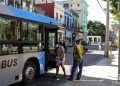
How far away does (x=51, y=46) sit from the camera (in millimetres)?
13961

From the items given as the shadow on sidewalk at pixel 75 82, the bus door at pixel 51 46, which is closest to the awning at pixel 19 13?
the bus door at pixel 51 46

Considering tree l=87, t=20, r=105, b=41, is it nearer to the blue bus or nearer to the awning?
the blue bus

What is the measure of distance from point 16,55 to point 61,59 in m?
2.98

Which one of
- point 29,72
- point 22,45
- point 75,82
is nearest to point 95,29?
point 75,82

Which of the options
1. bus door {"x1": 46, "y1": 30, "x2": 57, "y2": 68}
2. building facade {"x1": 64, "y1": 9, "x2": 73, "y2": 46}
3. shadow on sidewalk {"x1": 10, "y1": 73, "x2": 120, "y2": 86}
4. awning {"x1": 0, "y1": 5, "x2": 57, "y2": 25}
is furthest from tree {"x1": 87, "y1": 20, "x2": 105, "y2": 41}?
awning {"x1": 0, "y1": 5, "x2": 57, "y2": 25}

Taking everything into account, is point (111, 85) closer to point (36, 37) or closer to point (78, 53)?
point (78, 53)

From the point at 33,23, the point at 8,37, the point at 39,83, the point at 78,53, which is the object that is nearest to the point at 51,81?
the point at 39,83

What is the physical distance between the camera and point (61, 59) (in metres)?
13.0

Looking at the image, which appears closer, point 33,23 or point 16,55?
point 16,55

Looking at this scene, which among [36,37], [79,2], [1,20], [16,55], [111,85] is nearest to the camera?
[1,20]

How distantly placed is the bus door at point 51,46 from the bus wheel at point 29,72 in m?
1.59

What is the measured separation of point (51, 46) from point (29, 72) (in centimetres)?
253

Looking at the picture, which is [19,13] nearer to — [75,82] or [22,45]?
[22,45]

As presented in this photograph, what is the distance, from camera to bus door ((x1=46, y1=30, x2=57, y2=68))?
13.6 metres
